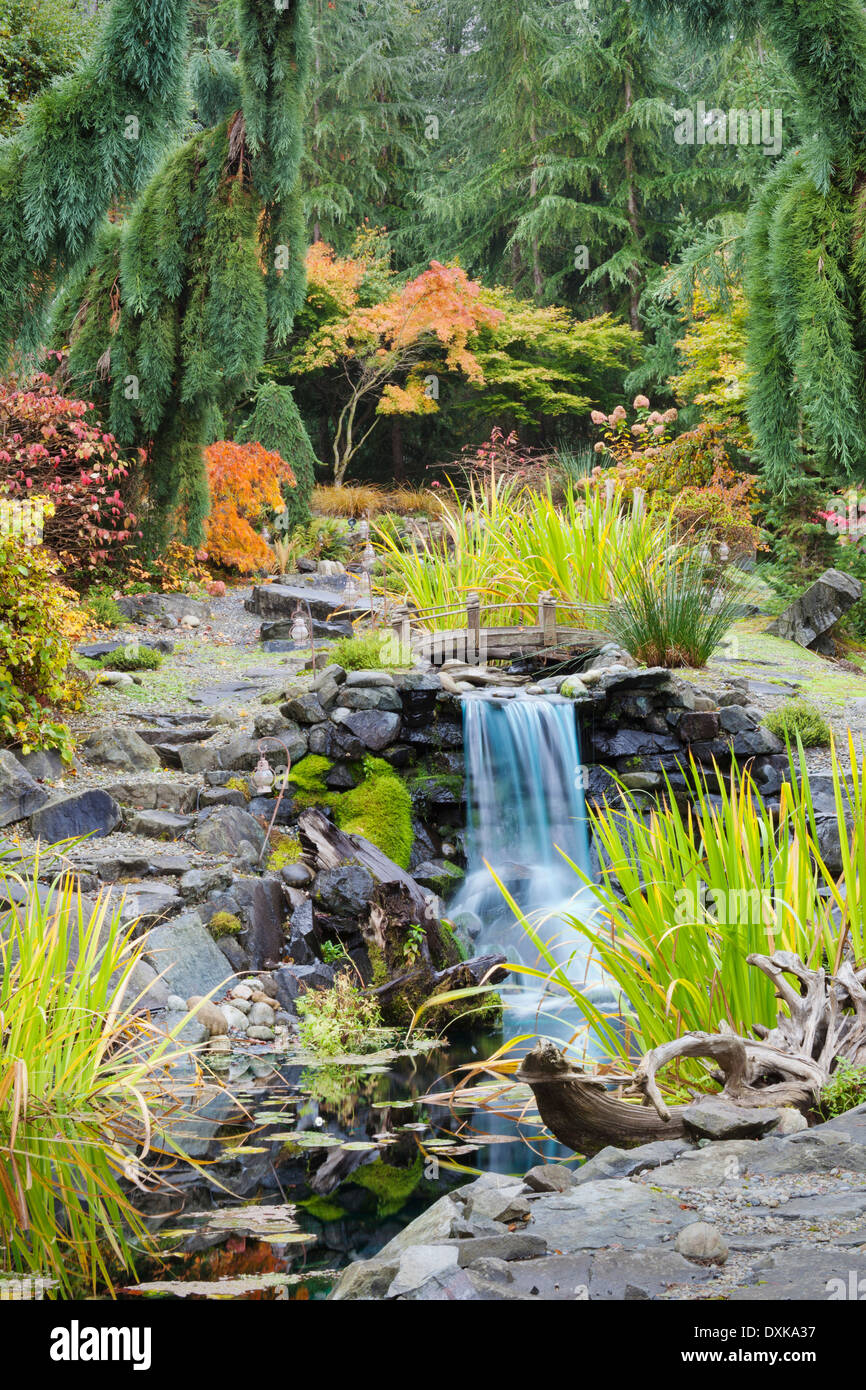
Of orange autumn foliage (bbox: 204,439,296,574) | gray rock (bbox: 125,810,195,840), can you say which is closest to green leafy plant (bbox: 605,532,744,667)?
gray rock (bbox: 125,810,195,840)

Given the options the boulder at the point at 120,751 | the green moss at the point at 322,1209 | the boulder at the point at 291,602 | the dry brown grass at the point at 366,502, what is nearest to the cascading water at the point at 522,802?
the boulder at the point at 120,751

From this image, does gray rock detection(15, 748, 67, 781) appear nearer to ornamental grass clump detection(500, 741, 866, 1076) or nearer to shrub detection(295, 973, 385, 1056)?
shrub detection(295, 973, 385, 1056)

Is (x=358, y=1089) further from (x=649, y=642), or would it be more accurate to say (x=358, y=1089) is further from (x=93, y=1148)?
(x=649, y=642)

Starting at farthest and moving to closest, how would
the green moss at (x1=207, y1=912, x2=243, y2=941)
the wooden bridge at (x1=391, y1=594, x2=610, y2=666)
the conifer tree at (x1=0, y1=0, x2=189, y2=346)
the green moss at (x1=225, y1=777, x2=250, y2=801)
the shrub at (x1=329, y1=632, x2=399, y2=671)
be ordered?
the wooden bridge at (x1=391, y1=594, x2=610, y2=666)
the shrub at (x1=329, y1=632, x2=399, y2=671)
the conifer tree at (x1=0, y1=0, x2=189, y2=346)
the green moss at (x1=225, y1=777, x2=250, y2=801)
the green moss at (x1=207, y1=912, x2=243, y2=941)

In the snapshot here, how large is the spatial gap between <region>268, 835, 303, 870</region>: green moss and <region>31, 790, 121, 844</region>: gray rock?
808 millimetres

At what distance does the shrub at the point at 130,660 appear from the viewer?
844 centimetres

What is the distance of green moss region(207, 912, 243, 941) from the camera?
4.86 metres

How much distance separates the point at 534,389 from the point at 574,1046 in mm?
14593

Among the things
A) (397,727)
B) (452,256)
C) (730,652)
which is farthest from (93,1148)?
(452,256)

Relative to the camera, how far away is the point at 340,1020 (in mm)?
4664

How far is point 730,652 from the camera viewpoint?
352 inches

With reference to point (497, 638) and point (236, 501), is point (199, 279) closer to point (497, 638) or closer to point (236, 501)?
point (236, 501)

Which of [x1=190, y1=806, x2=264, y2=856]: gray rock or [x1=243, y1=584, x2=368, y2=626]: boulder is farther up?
[x1=243, y1=584, x2=368, y2=626]: boulder
